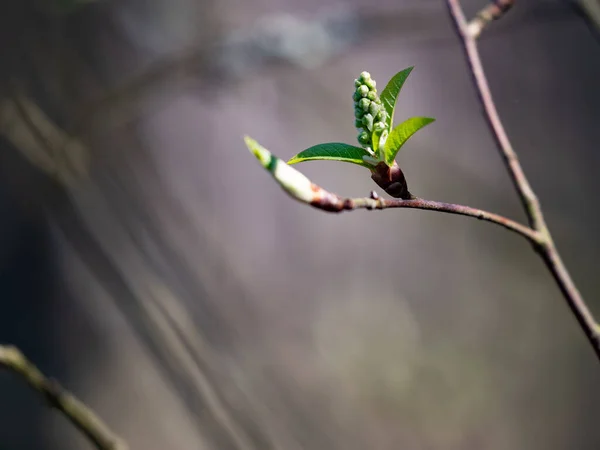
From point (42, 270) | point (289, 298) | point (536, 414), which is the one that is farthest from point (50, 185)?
point (536, 414)

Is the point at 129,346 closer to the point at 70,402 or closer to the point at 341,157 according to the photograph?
the point at 70,402

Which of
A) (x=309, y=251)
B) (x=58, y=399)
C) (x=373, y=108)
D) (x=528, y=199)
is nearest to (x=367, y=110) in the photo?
(x=373, y=108)

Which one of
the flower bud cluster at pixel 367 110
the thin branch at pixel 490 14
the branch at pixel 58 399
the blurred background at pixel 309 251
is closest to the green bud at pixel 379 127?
the flower bud cluster at pixel 367 110

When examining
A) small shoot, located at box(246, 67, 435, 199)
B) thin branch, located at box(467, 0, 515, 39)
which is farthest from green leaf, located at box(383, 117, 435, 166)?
thin branch, located at box(467, 0, 515, 39)

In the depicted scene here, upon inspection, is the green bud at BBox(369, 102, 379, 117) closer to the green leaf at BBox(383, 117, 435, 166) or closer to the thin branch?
the green leaf at BBox(383, 117, 435, 166)

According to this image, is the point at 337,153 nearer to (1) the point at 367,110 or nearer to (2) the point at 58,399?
(1) the point at 367,110

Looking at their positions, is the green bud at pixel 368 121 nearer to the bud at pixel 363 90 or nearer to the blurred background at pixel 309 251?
the bud at pixel 363 90

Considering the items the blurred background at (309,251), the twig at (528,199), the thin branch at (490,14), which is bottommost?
the twig at (528,199)
